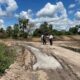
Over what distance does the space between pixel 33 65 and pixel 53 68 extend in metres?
2.06

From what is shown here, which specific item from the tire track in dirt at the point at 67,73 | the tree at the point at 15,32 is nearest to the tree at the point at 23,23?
the tree at the point at 15,32

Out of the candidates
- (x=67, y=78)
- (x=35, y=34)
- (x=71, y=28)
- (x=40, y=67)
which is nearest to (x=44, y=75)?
(x=67, y=78)

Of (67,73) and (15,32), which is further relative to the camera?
(15,32)

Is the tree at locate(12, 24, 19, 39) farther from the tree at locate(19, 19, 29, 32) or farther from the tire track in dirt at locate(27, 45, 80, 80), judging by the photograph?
the tire track in dirt at locate(27, 45, 80, 80)

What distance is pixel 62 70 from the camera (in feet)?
59.9

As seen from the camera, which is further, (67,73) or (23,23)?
(23,23)

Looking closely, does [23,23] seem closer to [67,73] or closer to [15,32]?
[15,32]

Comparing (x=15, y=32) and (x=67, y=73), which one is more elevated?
(x=15, y=32)

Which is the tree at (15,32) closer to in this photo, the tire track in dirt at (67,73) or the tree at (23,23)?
the tree at (23,23)

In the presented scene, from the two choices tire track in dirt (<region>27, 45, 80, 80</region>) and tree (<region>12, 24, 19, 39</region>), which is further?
tree (<region>12, 24, 19, 39</region>)

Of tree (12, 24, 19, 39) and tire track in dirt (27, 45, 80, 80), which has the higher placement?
tree (12, 24, 19, 39)

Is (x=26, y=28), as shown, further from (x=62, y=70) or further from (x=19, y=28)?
(x=62, y=70)

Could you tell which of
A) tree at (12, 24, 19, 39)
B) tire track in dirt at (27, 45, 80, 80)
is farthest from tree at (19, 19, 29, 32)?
tire track in dirt at (27, 45, 80, 80)

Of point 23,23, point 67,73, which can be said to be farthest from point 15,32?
point 67,73
